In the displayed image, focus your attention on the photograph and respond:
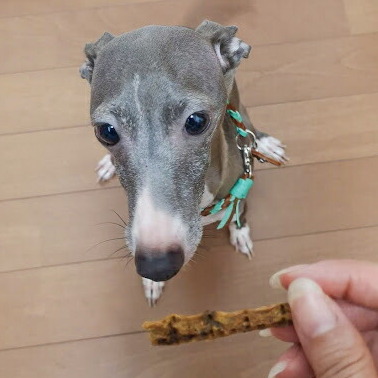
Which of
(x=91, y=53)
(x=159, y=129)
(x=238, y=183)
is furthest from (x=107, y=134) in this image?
(x=238, y=183)

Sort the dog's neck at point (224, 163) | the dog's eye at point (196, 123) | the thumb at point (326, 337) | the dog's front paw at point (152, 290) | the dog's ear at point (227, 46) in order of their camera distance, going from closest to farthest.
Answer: the thumb at point (326, 337) → the dog's eye at point (196, 123) → the dog's ear at point (227, 46) → the dog's neck at point (224, 163) → the dog's front paw at point (152, 290)

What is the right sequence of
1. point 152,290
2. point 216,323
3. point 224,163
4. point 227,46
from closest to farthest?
point 216,323 → point 227,46 → point 224,163 → point 152,290

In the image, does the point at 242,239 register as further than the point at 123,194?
No

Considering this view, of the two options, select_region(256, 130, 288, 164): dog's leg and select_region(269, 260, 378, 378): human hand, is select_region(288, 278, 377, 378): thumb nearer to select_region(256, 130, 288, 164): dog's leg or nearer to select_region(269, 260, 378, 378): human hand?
select_region(269, 260, 378, 378): human hand

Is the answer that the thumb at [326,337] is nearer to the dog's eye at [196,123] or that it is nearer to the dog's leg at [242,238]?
the dog's eye at [196,123]

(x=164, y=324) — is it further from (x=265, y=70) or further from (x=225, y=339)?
(x=265, y=70)

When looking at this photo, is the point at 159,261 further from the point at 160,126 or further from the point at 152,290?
the point at 152,290

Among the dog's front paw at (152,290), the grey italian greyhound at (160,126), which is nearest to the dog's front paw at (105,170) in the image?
the dog's front paw at (152,290)
